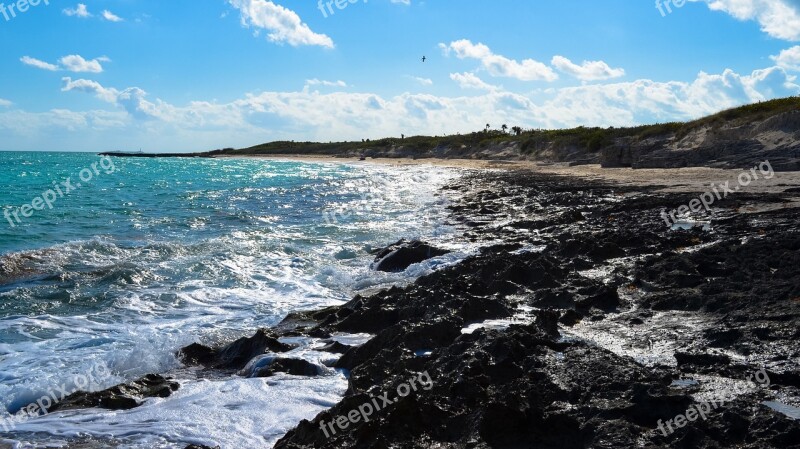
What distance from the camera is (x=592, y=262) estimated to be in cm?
1004

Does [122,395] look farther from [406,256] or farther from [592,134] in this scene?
[592,134]

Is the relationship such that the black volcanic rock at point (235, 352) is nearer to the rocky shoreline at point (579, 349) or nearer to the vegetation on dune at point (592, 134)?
the rocky shoreline at point (579, 349)

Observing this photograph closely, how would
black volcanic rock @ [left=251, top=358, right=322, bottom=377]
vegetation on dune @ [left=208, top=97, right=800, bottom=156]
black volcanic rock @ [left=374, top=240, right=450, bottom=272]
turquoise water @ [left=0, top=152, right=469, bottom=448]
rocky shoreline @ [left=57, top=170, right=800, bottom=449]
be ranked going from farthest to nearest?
vegetation on dune @ [left=208, top=97, right=800, bottom=156]
black volcanic rock @ [left=374, top=240, right=450, bottom=272]
black volcanic rock @ [left=251, top=358, right=322, bottom=377]
turquoise water @ [left=0, top=152, right=469, bottom=448]
rocky shoreline @ [left=57, top=170, right=800, bottom=449]

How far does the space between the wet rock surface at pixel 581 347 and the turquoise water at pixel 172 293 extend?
2.89 feet

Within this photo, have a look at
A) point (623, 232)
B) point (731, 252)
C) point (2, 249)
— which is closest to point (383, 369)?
point (731, 252)

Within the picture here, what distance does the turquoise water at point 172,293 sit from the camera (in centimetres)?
589

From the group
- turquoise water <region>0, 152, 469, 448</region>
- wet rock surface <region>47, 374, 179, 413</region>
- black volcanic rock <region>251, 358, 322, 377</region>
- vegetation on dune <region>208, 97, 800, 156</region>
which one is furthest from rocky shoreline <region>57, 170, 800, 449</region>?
vegetation on dune <region>208, 97, 800, 156</region>

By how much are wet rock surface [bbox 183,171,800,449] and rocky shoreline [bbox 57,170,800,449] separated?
0.05 feet

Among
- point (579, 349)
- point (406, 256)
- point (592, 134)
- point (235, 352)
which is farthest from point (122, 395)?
point (592, 134)

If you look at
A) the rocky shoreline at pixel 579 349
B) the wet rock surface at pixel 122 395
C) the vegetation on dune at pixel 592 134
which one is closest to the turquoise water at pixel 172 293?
the wet rock surface at pixel 122 395

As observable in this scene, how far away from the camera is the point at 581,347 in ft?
18.4

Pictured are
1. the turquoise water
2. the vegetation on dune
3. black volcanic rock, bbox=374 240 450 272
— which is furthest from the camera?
the vegetation on dune

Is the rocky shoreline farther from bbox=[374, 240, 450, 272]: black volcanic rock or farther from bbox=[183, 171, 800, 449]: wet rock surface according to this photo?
bbox=[374, 240, 450, 272]: black volcanic rock

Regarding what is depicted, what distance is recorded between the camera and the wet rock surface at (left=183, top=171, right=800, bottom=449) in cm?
421
